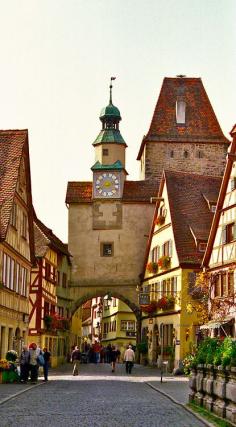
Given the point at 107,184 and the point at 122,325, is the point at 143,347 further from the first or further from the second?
the point at 122,325

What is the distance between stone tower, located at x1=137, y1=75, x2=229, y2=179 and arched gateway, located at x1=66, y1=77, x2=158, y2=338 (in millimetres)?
3889

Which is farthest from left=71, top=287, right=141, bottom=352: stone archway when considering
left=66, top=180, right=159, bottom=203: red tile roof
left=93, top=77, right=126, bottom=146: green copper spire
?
left=93, top=77, right=126, bottom=146: green copper spire

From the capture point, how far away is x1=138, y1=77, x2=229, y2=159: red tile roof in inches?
2463

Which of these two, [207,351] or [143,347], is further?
[143,347]

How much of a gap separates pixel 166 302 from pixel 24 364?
18.2 m

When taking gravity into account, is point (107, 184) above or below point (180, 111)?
below

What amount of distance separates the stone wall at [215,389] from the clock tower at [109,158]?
132 ft

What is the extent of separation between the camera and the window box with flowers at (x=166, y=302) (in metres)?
46.3

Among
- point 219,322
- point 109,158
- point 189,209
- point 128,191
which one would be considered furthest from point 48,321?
point 109,158

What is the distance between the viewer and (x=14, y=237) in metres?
35.7

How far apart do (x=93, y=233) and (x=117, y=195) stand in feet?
9.73

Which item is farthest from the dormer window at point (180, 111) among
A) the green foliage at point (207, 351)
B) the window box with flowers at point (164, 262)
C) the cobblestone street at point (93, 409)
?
the green foliage at point (207, 351)

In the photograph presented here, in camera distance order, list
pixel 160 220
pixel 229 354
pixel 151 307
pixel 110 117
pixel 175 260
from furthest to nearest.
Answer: pixel 110 117 → pixel 160 220 → pixel 151 307 → pixel 175 260 → pixel 229 354

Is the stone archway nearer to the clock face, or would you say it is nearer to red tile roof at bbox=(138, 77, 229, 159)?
the clock face
